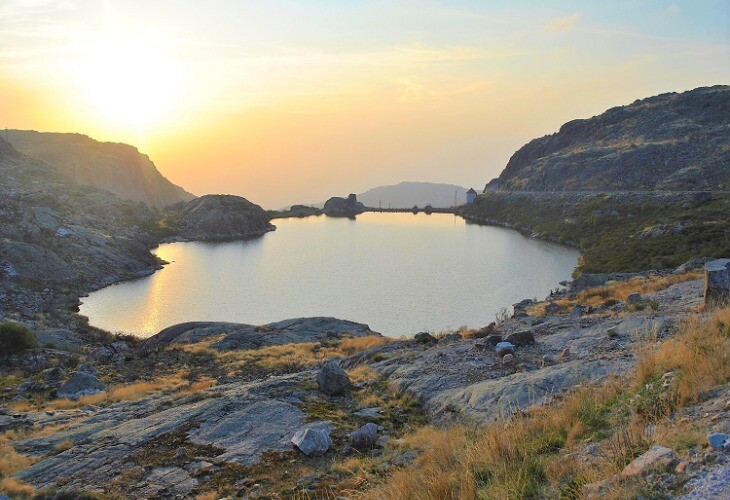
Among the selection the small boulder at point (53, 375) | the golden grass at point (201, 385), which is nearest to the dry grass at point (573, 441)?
the golden grass at point (201, 385)

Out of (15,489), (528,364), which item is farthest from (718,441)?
(15,489)

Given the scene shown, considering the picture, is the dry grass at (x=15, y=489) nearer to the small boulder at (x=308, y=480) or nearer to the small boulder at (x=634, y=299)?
the small boulder at (x=308, y=480)

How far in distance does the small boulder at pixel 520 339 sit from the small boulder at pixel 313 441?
9.04 meters

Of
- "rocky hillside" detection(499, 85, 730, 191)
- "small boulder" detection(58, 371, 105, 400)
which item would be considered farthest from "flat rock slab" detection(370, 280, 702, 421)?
"rocky hillside" detection(499, 85, 730, 191)

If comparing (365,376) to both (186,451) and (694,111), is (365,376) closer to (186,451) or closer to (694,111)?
(186,451)

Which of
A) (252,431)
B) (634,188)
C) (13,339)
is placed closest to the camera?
(252,431)

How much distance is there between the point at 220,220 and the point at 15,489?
120858mm

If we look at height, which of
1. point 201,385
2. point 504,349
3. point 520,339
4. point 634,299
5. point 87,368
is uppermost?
point 634,299

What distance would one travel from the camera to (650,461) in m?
5.70

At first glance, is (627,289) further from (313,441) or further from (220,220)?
(220,220)

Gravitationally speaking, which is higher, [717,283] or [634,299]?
[717,283]

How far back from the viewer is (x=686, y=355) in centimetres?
888

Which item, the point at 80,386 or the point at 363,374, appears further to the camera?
the point at 80,386

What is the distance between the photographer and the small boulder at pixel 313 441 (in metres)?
12.5
